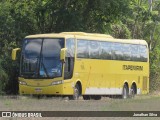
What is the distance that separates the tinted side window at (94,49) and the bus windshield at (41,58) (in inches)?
103

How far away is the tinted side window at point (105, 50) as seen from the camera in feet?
104

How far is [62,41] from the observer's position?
28.4 m

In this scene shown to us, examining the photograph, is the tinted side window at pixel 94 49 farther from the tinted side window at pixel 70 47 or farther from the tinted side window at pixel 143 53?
the tinted side window at pixel 143 53

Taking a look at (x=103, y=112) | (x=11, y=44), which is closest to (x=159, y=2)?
(x=11, y=44)

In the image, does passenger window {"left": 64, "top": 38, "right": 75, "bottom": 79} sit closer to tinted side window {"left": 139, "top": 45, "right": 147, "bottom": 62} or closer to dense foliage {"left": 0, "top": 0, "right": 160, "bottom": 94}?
dense foliage {"left": 0, "top": 0, "right": 160, "bottom": 94}

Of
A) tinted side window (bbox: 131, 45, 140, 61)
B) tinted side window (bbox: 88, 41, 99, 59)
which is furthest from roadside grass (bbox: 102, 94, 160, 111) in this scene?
tinted side window (bbox: 131, 45, 140, 61)

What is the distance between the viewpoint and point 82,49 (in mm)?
29750

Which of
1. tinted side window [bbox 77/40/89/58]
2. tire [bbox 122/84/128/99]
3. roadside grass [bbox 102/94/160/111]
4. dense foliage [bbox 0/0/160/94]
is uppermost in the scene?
dense foliage [bbox 0/0/160/94]

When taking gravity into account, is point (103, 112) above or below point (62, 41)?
below

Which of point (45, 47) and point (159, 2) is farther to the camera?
point (159, 2)

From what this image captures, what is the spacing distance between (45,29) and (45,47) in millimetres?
10011

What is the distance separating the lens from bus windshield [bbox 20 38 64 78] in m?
28.3

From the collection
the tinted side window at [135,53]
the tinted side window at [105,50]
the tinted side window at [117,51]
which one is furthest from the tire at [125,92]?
the tinted side window at [105,50]

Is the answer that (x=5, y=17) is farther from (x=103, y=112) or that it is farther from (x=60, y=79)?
(x=103, y=112)
